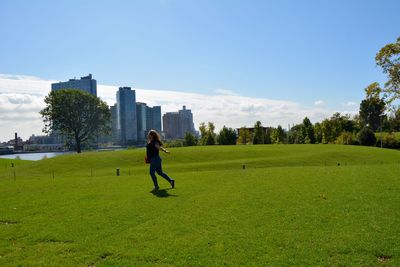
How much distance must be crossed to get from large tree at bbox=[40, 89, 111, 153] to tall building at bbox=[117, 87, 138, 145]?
77.9m

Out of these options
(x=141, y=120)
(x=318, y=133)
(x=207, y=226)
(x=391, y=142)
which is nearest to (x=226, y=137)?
(x=318, y=133)

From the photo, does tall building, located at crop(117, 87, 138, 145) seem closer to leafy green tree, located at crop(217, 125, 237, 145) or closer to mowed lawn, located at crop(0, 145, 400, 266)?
leafy green tree, located at crop(217, 125, 237, 145)

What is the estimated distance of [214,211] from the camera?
1011 centimetres

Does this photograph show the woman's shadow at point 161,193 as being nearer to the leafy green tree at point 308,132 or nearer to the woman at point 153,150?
the woman at point 153,150

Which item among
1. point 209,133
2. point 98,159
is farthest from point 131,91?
point 98,159

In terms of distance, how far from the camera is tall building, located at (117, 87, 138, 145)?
545ft

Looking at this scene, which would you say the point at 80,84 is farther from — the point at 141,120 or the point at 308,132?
the point at 308,132

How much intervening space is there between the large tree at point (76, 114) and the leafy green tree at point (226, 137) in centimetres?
3365

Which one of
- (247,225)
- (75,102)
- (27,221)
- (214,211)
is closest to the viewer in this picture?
(247,225)

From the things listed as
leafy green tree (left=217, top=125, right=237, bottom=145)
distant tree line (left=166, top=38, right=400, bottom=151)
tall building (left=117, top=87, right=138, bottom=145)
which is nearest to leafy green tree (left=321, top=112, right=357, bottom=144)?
distant tree line (left=166, top=38, right=400, bottom=151)

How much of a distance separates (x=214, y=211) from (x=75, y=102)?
79.5 metres

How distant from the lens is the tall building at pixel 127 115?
166 m

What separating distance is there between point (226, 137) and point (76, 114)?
4352 cm

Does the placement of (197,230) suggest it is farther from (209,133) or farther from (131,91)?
(131,91)
